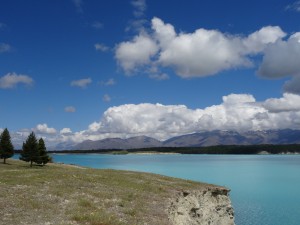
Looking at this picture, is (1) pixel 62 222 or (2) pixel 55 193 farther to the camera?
(2) pixel 55 193

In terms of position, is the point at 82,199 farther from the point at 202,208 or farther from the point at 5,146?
the point at 5,146

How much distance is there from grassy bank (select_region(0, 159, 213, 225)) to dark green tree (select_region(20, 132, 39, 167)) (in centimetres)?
4491

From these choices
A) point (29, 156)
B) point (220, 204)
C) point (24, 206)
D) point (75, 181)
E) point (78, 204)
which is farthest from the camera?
point (29, 156)

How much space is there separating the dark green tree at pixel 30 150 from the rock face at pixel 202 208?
5590 centimetres

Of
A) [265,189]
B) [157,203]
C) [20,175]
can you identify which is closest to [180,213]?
[157,203]

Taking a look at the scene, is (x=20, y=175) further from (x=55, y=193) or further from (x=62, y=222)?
(x=62, y=222)

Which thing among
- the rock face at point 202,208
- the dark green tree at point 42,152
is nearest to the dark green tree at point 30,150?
the dark green tree at point 42,152

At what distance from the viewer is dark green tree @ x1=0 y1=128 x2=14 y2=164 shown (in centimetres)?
9469

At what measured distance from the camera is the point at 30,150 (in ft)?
305

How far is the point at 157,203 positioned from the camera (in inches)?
1437

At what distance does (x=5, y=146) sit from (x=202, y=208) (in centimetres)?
6533

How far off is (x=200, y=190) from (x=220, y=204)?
5115mm

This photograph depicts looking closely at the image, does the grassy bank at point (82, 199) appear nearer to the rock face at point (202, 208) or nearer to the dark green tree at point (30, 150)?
the rock face at point (202, 208)

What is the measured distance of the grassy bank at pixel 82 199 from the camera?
26666 mm
